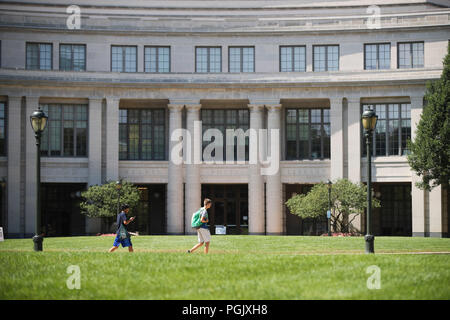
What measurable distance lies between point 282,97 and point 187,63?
8.50m

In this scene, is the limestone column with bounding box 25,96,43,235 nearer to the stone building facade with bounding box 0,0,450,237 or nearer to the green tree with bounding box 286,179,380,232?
the stone building facade with bounding box 0,0,450,237

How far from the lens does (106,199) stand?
156 ft

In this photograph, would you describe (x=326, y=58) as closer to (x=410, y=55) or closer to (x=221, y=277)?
(x=410, y=55)

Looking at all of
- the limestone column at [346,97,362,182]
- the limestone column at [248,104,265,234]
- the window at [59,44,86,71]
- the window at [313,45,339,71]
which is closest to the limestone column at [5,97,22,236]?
the window at [59,44,86,71]

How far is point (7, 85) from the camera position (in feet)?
165

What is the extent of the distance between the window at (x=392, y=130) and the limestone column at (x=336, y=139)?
7.67ft

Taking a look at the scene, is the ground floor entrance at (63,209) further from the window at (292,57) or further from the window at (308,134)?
the window at (292,57)

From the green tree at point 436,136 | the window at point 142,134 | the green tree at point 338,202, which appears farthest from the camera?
the window at point 142,134

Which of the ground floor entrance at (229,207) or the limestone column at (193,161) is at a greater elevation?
the limestone column at (193,161)

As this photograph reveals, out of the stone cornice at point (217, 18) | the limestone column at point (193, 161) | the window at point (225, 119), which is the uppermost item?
the stone cornice at point (217, 18)

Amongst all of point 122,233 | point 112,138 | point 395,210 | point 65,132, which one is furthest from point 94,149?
point 122,233

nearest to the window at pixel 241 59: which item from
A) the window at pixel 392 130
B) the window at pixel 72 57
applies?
the window at pixel 392 130

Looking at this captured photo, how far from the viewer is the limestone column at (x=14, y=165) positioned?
50.1 metres
